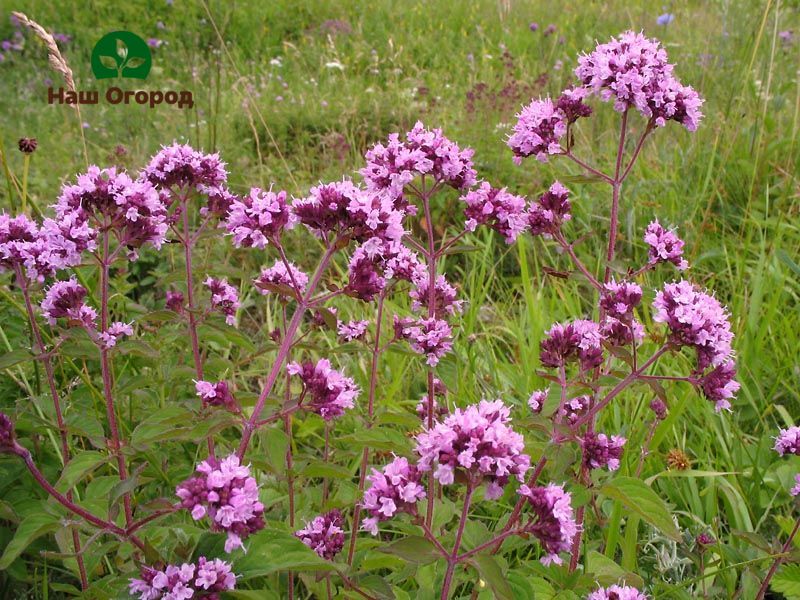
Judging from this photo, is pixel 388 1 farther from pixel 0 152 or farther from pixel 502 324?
pixel 0 152

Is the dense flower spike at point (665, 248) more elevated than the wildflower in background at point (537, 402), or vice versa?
the dense flower spike at point (665, 248)

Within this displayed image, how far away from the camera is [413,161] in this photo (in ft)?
6.29

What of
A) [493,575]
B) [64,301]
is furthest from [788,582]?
[64,301]

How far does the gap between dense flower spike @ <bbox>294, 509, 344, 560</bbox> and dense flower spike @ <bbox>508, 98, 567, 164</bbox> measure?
40.8 inches

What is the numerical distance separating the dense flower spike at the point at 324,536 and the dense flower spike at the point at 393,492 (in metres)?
0.34

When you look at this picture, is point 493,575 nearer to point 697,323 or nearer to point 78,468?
point 697,323

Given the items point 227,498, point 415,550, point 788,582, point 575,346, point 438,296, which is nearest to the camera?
point 227,498

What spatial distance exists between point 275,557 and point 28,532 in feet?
1.85

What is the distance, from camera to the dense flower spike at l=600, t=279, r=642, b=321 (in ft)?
6.03

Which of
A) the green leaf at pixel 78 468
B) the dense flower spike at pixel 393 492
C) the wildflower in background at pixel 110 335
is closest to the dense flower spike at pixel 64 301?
the wildflower in background at pixel 110 335

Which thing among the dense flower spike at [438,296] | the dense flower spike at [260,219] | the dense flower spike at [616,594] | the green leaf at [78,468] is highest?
the dense flower spike at [260,219]

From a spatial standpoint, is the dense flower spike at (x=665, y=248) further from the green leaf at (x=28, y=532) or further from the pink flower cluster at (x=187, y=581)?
the green leaf at (x=28, y=532)

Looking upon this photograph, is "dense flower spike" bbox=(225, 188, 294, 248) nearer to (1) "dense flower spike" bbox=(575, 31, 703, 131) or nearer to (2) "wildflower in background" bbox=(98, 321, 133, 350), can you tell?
(2) "wildflower in background" bbox=(98, 321, 133, 350)

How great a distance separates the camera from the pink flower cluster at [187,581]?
134 centimetres
